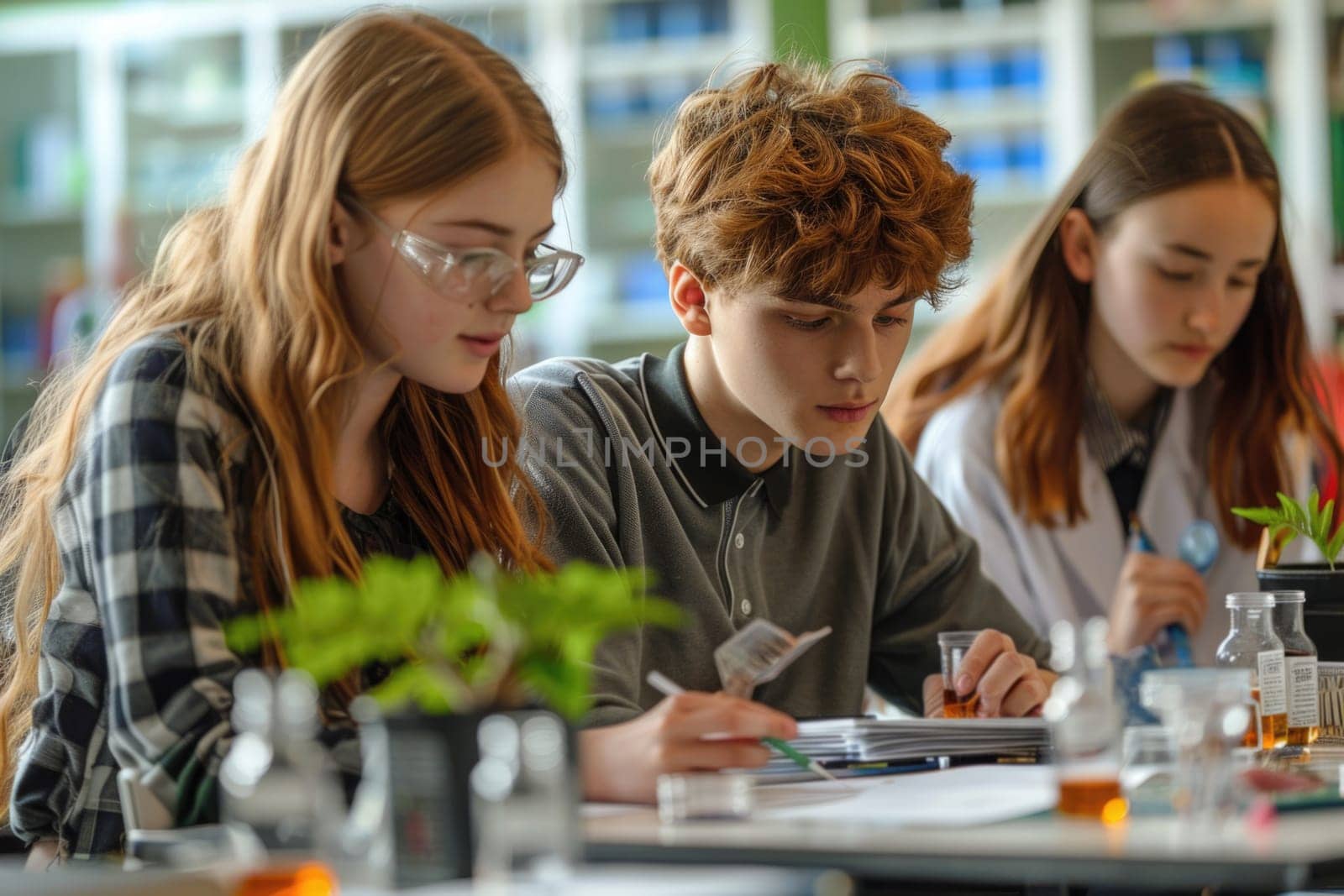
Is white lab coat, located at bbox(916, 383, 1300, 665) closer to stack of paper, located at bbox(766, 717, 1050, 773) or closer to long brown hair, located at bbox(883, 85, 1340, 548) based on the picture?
long brown hair, located at bbox(883, 85, 1340, 548)

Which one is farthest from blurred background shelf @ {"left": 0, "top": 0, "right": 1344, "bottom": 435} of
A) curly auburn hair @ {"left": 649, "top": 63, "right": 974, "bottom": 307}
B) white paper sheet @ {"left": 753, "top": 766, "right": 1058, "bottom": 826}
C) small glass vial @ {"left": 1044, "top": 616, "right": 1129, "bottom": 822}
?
small glass vial @ {"left": 1044, "top": 616, "right": 1129, "bottom": 822}

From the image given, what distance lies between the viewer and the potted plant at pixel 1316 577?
165 cm

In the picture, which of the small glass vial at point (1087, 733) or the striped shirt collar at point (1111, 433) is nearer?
the small glass vial at point (1087, 733)

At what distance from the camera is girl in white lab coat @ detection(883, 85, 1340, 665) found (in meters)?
2.43

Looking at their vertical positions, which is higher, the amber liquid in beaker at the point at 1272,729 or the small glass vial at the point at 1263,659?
the small glass vial at the point at 1263,659

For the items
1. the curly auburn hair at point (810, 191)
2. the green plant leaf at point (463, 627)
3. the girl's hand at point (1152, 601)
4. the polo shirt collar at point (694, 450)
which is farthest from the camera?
the girl's hand at point (1152, 601)

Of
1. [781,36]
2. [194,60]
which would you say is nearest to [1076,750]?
[781,36]

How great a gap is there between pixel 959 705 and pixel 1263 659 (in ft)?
0.95

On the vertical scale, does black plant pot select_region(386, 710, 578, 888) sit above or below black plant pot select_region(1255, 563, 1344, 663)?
below

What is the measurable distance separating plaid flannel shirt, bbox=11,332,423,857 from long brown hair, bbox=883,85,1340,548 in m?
1.43

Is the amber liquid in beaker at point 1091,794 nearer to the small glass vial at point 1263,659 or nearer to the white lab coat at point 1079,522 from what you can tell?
the small glass vial at point 1263,659

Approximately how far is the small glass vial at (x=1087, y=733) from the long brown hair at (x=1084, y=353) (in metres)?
1.36

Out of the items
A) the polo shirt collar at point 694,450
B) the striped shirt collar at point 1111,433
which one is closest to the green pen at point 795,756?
the polo shirt collar at point 694,450

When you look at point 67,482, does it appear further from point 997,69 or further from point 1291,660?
point 997,69
